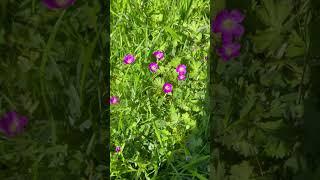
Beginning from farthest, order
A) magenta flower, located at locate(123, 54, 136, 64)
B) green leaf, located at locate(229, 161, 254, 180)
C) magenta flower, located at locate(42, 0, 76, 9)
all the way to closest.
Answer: magenta flower, located at locate(123, 54, 136, 64), green leaf, located at locate(229, 161, 254, 180), magenta flower, located at locate(42, 0, 76, 9)

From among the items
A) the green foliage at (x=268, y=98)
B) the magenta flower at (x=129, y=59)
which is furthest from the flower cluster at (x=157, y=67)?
the green foliage at (x=268, y=98)

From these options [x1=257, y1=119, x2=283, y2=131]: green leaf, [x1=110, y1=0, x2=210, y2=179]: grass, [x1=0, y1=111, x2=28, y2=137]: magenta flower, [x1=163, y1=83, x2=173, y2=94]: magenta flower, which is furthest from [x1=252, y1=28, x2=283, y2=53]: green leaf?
[x1=163, y1=83, x2=173, y2=94]: magenta flower

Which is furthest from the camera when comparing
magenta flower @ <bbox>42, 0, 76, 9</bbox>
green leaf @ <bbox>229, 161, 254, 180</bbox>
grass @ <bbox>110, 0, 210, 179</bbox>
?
grass @ <bbox>110, 0, 210, 179</bbox>

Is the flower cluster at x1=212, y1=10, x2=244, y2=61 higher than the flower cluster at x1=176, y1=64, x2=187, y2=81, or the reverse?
the flower cluster at x1=212, y1=10, x2=244, y2=61

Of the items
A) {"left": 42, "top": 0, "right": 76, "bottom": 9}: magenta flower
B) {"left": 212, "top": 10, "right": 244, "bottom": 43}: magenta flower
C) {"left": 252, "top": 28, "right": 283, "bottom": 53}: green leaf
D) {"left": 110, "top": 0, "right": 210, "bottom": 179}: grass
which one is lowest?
{"left": 110, "top": 0, "right": 210, "bottom": 179}: grass

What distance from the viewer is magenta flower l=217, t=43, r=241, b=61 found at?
91 centimetres

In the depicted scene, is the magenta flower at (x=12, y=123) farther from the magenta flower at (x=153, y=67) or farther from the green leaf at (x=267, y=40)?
the magenta flower at (x=153, y=67)

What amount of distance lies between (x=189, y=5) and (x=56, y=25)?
1.54 meters

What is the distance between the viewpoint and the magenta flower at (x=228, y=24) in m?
0.89

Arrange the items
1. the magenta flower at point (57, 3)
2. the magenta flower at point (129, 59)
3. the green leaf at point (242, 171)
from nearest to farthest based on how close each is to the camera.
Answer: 1. the magenta flower at point (57, 3)
2. the green leaf at point (242, 171)
3. the magenta flower at point (129, 59)

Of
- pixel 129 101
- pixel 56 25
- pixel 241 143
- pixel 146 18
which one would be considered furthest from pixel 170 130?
pixel 56 25

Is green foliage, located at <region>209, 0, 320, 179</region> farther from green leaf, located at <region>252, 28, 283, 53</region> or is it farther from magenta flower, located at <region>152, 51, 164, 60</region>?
magenta flower, located at <region>152, 51, 164, 60</region>

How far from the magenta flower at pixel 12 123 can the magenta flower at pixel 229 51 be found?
14.9 inches

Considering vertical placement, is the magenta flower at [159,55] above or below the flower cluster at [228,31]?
below
